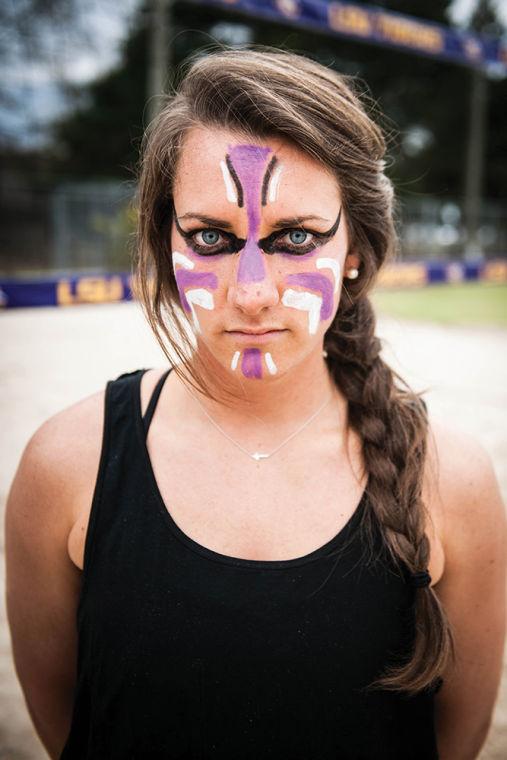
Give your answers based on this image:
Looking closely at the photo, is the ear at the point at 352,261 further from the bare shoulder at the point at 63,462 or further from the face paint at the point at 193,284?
the bare shoulder at the point at 63,462

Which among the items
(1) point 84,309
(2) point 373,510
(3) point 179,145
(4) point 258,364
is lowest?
(1) point 84,309

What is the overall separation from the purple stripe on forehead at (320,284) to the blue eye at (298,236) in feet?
0.22

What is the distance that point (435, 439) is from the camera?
1.42m

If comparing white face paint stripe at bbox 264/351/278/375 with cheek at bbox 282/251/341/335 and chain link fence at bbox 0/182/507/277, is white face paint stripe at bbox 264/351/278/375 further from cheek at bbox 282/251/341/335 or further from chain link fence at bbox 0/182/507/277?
chain link fence at bbox 0/182/507/277

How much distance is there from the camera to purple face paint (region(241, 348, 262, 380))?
131 centimetres

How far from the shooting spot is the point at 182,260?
137 cm

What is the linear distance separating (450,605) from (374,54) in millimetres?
29437

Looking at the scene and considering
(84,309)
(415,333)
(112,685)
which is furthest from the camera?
(84,309)

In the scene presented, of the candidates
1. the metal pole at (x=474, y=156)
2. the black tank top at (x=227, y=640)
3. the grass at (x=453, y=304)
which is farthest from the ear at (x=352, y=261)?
the metal pole at (x=474, y=156)

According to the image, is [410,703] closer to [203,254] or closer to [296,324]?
[296,324]

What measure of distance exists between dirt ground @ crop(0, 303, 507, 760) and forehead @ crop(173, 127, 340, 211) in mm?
1580

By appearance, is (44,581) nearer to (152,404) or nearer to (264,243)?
(152,404)

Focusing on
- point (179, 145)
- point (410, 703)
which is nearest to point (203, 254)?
point (179, 145)

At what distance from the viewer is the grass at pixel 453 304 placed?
11422 mm
